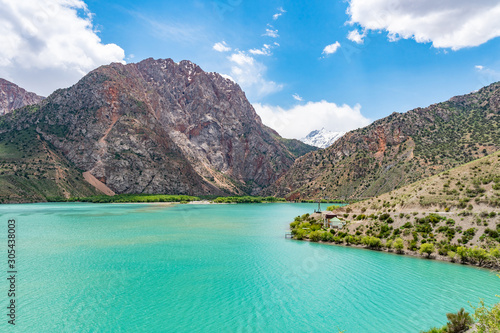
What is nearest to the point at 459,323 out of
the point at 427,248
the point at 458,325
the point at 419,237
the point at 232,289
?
the point at 458,325

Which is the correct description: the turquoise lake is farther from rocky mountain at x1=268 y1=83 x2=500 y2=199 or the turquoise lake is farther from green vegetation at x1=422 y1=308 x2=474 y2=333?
rocky mountain at x1=268 y1=83 x2=500 y2=199

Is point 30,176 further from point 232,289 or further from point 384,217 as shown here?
point 384,217

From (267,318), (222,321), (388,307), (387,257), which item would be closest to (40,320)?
(222,321)

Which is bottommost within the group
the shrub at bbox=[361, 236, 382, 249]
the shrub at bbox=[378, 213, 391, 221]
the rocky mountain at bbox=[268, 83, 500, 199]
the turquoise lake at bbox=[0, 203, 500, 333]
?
the turquoise lake at bbox=[0, 203, 500, 333]

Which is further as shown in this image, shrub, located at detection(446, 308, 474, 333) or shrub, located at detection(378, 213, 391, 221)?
shrub, located at detection(378, 213, 391, 221)

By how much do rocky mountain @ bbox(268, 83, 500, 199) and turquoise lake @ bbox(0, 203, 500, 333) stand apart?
4773 inches

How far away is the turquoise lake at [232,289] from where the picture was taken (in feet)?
78.7

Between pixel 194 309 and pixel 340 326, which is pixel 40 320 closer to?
pixel 194 309

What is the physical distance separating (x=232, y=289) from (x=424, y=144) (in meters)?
172

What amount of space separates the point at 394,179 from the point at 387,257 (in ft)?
412

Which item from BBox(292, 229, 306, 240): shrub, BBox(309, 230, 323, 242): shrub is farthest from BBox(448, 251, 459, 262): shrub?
BBox(292, 229, 306, 240): shrub

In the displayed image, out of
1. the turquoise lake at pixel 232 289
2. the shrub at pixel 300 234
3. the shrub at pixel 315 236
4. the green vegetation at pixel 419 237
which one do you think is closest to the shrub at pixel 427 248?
the green vegetation at pixel 419 237

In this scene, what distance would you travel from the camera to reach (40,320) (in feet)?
78.5

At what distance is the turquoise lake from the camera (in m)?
24.0
